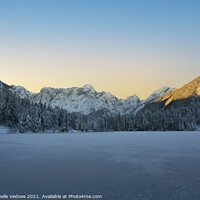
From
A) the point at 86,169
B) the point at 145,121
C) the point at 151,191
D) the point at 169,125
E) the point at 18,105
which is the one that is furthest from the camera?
the point at 145,121

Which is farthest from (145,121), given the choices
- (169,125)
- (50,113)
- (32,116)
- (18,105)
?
(18,105)

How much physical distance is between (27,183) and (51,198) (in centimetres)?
232

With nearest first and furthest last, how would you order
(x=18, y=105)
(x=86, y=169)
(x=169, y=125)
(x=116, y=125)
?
1. (x=86, y=169)
2. (x=18, y=105)
3. (x=169, y=125)
4. (x=116, y=125)

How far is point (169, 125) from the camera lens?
5182 inches

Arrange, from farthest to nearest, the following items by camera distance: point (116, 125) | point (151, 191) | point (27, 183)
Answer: point (116, 125) → point (27, 183) → point (151, 191)

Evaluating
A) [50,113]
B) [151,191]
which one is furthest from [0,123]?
[151,191]

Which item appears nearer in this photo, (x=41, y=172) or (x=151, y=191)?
(x=151, y=191)

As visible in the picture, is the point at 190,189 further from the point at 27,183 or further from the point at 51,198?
the point at 27,183

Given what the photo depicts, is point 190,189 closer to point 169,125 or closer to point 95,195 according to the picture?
point 95,195

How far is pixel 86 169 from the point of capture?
10547mm

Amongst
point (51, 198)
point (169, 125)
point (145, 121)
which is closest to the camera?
point (51, 198)

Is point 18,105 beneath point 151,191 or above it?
above

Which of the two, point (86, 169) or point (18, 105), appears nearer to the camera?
point (86, 169)

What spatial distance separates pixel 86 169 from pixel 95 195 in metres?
4.24
